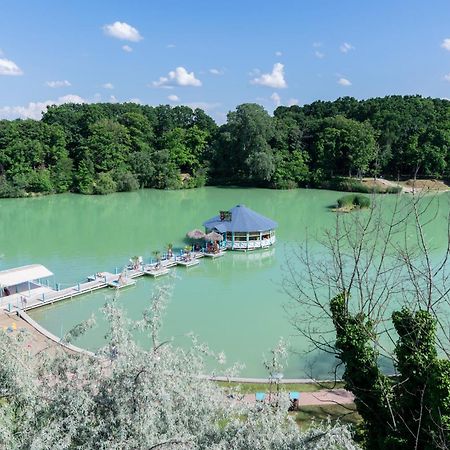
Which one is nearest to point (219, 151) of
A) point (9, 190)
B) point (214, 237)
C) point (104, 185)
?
point (104, 185)

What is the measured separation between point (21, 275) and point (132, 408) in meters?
12.9

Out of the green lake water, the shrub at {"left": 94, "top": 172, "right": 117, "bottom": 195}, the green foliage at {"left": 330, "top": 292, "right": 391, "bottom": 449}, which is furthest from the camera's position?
the shrub at {"left": 94, "top": 172, "right": 117, "bottom": 195}

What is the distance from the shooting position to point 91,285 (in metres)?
17.0

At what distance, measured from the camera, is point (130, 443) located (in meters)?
4.41

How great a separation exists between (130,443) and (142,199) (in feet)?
108

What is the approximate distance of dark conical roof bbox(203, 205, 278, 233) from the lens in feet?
73.0

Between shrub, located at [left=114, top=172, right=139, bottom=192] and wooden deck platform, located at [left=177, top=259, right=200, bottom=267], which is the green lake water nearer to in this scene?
wooden deck platform, located at [left=177, top=259, right=200, bottom=267]

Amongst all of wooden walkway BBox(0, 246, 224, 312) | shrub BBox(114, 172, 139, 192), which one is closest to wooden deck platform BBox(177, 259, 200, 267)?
wooden walkway BBox(0, 246, 224, 312)

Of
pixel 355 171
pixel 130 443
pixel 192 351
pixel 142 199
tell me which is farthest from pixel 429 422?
pixel 355 171

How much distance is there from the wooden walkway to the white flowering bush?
33.2 feet

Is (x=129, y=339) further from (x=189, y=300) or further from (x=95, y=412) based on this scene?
(x=189, y=300)

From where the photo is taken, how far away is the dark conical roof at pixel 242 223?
22.2 metres

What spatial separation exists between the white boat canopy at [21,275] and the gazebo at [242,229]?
8.32 m

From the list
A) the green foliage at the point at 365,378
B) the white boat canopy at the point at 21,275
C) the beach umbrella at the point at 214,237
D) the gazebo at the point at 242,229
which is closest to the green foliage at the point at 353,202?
the gazebo at the point at 242,229
